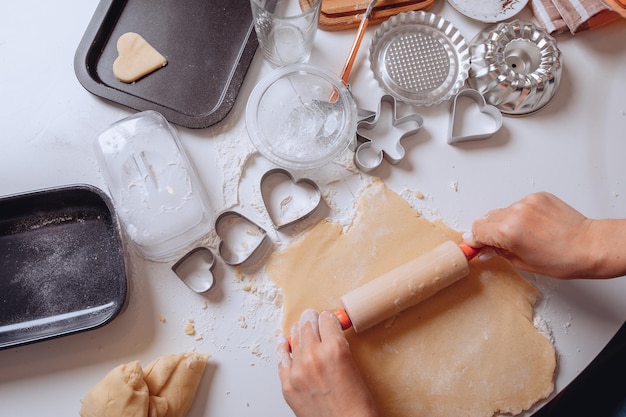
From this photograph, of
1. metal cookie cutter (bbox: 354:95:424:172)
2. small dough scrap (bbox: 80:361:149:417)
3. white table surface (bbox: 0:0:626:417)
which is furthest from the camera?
metal cookie cutter (bbox: 354:95:424:172)

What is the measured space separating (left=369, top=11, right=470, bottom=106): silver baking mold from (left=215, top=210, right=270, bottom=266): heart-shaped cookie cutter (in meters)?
0.40

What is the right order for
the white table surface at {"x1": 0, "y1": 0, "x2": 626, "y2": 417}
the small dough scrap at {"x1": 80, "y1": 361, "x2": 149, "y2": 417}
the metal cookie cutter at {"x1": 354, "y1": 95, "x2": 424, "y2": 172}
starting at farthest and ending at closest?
1. the metal cookie cutter at {"x1": 354, "y1": 95, "x2": 424, "y2": 172}
2. the white table surface at {"x1": 0, "y1": 0, "x2": 626, "y2": 417}
3. the small dough scrap at {"x1": 80, "y1": 361, "x2": 149, "y2": 417}

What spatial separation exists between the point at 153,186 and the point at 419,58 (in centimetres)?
62

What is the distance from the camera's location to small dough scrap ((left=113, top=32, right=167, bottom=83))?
103 cm

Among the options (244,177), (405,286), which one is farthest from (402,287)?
(244,177)

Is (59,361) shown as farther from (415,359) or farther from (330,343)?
(415,359)

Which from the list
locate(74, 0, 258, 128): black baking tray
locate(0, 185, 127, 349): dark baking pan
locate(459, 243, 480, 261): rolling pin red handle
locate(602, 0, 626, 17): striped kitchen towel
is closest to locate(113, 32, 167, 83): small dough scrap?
locate(74, 0, 258, 128): black baking tray

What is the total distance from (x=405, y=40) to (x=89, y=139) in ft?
2.30

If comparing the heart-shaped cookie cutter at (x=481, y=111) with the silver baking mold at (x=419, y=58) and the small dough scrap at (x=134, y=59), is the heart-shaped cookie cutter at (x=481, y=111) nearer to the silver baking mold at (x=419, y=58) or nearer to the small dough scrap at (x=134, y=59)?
the silver baking mold at (x=419, y=58)

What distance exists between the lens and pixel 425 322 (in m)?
0.92

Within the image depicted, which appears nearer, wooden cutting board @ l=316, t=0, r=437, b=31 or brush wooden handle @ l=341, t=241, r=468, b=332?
brush wooden handle @ l=341, t=241, r=468, b=332

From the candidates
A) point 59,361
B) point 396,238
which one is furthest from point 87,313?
point 396,238

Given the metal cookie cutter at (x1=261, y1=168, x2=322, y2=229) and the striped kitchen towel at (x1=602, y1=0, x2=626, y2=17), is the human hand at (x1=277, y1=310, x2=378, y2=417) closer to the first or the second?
the metal cookie cutter at (x1=261, y1=168, x2=322, y2=229)

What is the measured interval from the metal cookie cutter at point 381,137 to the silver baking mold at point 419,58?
0.04m
